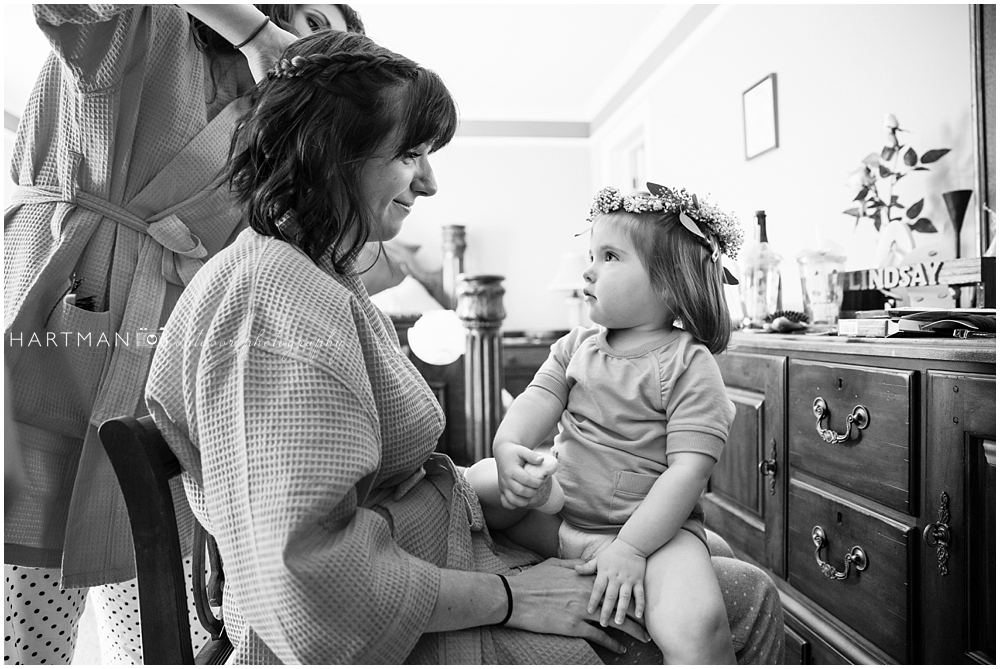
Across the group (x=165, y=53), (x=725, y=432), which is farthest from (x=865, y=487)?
(x=165, y=53)

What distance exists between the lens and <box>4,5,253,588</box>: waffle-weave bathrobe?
1.02 meters

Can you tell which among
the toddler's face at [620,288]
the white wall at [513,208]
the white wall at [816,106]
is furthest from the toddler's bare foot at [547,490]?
the white wall at [513,208]

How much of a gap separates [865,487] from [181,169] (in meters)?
1.42

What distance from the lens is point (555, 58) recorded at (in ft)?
15.8

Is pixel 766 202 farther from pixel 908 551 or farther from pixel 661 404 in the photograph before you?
pixel 661 404

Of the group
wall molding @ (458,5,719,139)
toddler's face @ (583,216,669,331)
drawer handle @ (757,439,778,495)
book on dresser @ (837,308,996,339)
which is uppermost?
wall molding @ (458,5,719,139)

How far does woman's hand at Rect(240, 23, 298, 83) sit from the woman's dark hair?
203 millimetres

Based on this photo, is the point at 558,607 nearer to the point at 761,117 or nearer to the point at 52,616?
the point at 52,616

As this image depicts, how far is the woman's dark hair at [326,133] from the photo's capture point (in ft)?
2.55

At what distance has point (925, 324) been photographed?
1259 millimetres

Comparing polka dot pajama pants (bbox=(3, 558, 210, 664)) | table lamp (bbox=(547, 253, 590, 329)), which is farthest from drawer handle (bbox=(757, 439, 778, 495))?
table lamp (bbox=(547, 253, 590, 329))

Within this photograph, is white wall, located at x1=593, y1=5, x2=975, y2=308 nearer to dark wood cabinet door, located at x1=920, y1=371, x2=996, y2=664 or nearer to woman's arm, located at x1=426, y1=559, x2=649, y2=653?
dark wood cabinet door, located at x1=920, y1=371, x2=996, y2=664

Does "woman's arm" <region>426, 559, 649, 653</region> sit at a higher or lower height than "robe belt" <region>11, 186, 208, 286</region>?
lower

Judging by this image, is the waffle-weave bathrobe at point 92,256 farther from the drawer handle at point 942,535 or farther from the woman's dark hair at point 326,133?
the drawer handle at point 942,535
